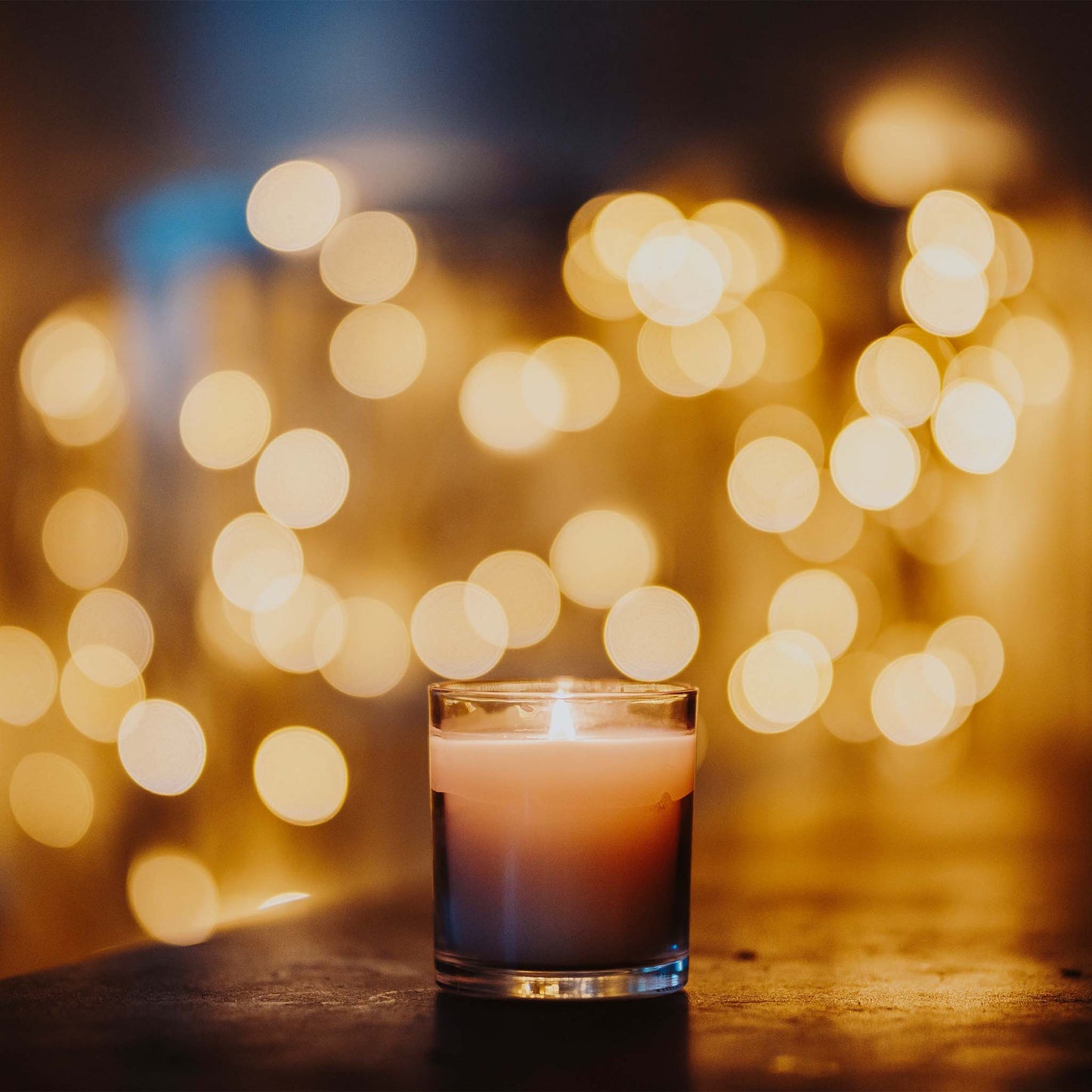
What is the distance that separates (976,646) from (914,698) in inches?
8.8

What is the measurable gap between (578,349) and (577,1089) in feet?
9.68

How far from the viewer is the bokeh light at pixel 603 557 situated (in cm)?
323

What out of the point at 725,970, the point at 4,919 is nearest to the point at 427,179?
the point at 4,919

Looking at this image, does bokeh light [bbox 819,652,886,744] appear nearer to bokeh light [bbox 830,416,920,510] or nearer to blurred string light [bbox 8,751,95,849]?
bokeh light [bbox 830,416,920,510]

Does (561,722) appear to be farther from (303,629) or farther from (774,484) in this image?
(774,484)

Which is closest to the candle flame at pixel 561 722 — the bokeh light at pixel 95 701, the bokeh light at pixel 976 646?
the bokeh light at pixel 95 701

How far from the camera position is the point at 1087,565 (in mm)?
2957

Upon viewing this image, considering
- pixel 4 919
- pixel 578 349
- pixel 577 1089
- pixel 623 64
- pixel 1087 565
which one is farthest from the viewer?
pixel 578 349

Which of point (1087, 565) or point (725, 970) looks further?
point (1087, 565)

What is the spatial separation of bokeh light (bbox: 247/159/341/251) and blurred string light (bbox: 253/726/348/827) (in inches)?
45.8

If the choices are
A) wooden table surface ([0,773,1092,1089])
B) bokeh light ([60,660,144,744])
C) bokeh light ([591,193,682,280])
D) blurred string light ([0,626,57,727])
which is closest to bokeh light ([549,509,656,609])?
bokeh light ([591,193,682,280])

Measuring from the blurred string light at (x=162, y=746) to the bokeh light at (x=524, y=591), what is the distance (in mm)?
781

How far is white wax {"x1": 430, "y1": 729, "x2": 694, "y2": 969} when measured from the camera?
42 centimetres

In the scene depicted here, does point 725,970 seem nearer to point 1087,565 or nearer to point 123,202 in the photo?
point 123,202
